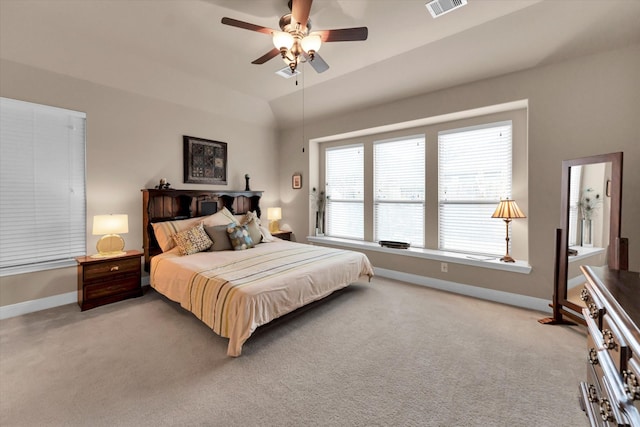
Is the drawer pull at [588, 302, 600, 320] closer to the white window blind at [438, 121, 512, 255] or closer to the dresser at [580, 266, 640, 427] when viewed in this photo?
the dresser at [580, 266, 640, 427]

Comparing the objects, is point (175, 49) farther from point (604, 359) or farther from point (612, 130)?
point (612, 130)

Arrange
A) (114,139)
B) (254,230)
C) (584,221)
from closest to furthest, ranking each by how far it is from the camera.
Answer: (584,221), (114,139), (254,230)

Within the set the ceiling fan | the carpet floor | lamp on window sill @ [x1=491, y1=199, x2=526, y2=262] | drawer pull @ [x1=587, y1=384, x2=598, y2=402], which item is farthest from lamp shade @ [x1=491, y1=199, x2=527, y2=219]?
the ceiling fan

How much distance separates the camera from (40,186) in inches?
126

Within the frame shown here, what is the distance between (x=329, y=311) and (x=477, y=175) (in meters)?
2.88

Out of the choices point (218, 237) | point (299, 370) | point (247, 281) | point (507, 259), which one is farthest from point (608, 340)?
point (218, 237)

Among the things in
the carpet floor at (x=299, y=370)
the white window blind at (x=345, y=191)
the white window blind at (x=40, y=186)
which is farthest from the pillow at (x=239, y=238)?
the white window blind at (x=345, y=191)

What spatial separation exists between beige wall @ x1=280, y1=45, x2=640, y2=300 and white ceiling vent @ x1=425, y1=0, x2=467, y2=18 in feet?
4.25

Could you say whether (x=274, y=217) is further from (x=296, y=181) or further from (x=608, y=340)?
(x=608, y=340)

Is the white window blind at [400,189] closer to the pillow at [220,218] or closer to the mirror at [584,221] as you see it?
the mirror at [584,221]

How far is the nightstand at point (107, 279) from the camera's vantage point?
3146mm

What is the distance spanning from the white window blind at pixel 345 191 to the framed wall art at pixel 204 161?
2128 millimetres

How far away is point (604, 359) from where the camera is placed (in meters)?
1.12

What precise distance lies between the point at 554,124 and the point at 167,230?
5157 millimetres
